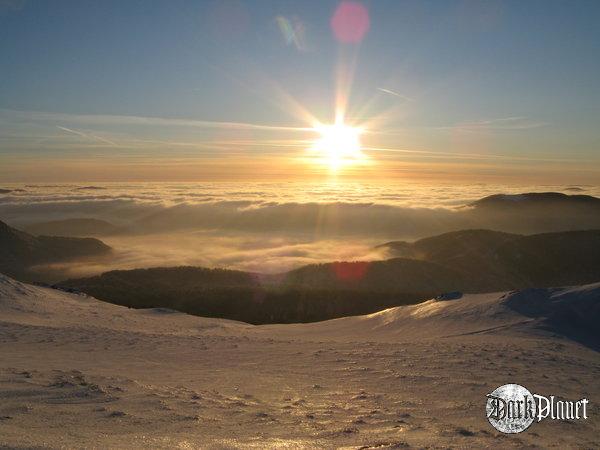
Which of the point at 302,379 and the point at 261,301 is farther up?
the point at 261,301

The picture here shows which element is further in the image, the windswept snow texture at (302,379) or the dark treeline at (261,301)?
the dark treeline at (261,301)

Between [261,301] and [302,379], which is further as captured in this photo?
[261,301]

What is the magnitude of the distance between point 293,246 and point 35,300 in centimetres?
5878

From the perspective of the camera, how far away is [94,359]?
34.9 ft

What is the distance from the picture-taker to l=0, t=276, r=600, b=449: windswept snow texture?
19.3 ft

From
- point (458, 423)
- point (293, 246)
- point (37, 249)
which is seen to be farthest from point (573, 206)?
point (458, 423)

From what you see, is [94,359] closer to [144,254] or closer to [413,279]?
[413,279]

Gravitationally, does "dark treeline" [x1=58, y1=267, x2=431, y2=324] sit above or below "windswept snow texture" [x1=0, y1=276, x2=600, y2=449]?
above

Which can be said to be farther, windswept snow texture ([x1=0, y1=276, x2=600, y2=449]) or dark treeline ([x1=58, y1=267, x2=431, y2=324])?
dark treeline ([x1=58, y1=267, x2=431, y2=324])

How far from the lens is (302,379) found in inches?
372

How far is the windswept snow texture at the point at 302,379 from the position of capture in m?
5.87

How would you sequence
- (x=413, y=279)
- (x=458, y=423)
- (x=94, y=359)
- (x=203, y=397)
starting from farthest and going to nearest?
(x=413, y=279)
(x=94, y=359)
(x=203, y=397)
(x=458, y=423)

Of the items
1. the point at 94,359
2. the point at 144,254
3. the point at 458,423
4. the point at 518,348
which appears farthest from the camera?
the point at 144,254

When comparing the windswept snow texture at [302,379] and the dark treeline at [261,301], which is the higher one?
the dark treeline at [261,301]
